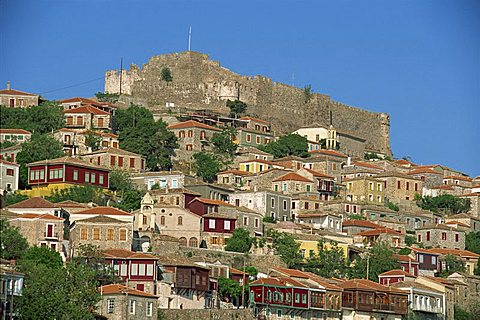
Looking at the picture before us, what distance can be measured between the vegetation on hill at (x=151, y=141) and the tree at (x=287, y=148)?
7.33 metres

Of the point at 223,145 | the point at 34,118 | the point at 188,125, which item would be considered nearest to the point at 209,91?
the point at 188,125

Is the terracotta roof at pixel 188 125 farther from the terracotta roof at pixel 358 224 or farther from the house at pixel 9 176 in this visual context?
the house at pixel 9 176

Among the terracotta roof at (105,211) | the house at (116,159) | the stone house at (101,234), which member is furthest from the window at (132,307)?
the house at (116,159)

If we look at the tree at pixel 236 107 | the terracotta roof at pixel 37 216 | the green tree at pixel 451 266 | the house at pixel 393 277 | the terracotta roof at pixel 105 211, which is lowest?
the house at pixel 393 277

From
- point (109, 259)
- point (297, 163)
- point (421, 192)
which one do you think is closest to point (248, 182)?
point (297, 163)

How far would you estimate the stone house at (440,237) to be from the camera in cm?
7456

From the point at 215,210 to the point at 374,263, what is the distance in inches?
308

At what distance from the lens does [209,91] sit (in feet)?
298

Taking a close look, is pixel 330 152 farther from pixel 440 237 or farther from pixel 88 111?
pixel 88 111

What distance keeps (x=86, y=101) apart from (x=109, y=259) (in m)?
29.2

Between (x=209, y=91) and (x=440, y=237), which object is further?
(x=209, y=91)

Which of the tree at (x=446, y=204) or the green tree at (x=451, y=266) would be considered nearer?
the green tree at (x=451, y=266)

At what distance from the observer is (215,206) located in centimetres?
6594

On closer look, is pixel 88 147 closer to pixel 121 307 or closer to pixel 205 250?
pixel 205 250
